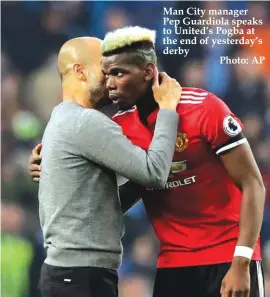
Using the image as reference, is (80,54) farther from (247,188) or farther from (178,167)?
(247,188)

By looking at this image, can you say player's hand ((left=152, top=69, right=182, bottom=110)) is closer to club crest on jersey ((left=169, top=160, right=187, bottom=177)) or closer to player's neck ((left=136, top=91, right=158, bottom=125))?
player's neck ((left=136, top=91, right=158, bottom=125))

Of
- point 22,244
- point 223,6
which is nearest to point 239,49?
point 223,6

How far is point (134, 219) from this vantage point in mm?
3201

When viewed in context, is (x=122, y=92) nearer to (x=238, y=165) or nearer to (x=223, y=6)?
(x=238, y=165)

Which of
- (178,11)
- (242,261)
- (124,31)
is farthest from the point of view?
(178,11)

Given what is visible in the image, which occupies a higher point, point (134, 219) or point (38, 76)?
point (38, 76)

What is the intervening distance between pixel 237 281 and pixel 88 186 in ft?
1.35

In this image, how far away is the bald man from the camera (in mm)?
1559

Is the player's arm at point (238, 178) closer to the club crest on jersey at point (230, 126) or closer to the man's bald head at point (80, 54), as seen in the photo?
the club crest on jersey at point (230, 126)

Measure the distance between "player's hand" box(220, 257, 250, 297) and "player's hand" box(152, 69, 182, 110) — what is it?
1.33 ft

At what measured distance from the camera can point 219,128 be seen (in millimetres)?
1612

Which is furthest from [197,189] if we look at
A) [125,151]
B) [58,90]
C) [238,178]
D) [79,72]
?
[58,90]

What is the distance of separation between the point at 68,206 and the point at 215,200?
38cm

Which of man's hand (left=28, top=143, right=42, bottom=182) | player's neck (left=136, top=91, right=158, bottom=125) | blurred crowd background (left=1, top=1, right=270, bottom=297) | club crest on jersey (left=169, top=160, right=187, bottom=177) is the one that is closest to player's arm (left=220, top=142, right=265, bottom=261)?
club crest on jersey (left=169, top=160, right=187, bottom=177)
